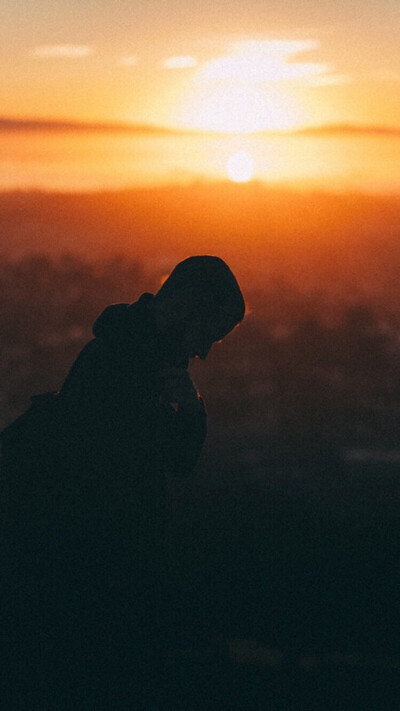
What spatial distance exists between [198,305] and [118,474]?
1.52 feet

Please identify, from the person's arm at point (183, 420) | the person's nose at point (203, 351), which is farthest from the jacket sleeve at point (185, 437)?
the person's nose at point (203, 351)

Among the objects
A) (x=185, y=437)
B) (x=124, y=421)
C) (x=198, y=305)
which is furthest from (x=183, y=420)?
(x=198, y=305)

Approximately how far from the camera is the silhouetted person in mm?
2102

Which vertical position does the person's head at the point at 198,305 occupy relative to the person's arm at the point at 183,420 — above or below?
above

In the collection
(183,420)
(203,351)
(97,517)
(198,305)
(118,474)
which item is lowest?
(97,517)

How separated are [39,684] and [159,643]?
34cm

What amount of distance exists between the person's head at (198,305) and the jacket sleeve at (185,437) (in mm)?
155

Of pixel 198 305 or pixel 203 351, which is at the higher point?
pixel 198 305

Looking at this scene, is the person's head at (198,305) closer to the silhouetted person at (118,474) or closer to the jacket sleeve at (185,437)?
the silhouetted person at (118,474)

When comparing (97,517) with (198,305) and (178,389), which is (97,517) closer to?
(178,389)

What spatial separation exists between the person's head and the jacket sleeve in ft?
0.51

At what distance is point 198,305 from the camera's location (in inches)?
83.4

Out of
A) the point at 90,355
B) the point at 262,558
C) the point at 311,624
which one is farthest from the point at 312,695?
the point at 90,355

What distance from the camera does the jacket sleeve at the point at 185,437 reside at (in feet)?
7.05
